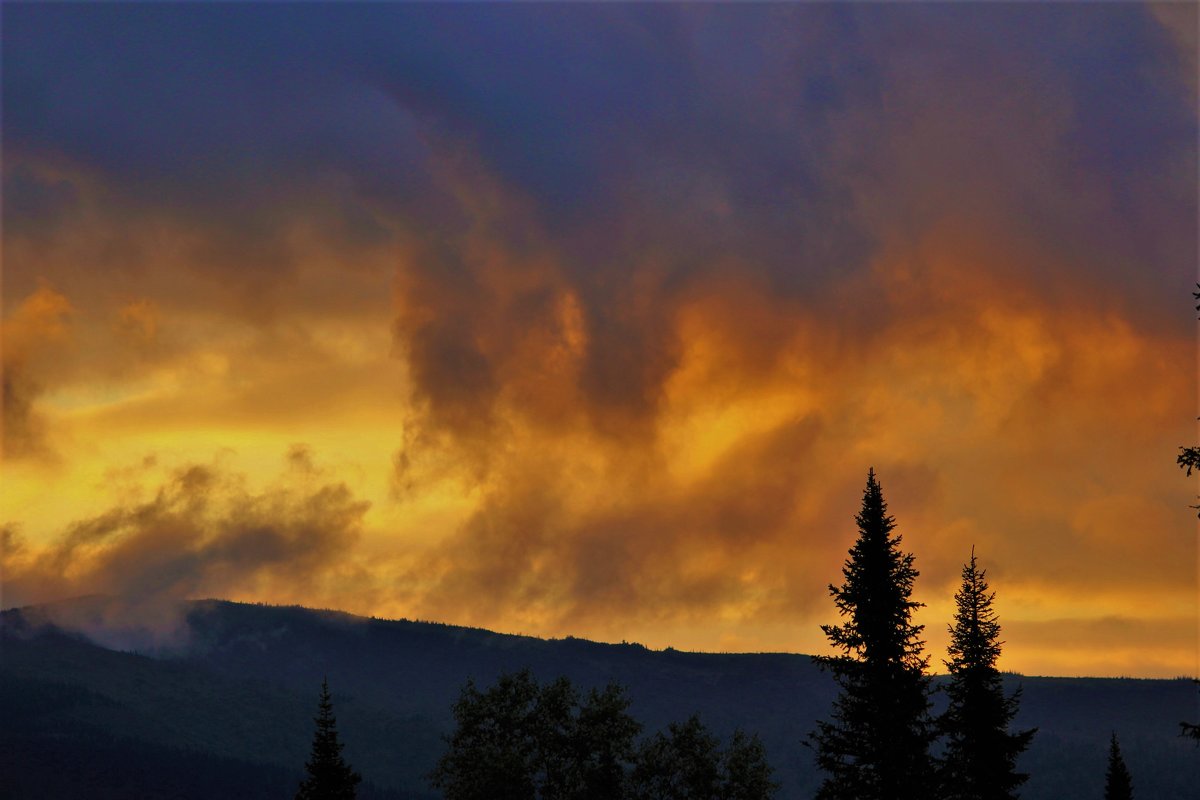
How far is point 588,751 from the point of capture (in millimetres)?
91438

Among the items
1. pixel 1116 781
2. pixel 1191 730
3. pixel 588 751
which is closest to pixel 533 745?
pixel 588 751

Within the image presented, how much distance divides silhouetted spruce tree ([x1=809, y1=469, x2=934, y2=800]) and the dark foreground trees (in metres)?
41.5

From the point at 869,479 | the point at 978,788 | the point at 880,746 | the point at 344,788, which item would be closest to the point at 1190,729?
the point at 880,746

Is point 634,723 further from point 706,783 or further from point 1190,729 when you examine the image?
point 1190,729

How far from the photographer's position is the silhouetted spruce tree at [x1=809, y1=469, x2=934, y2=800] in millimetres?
49562

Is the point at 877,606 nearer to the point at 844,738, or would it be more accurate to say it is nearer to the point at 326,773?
the point at 844,738

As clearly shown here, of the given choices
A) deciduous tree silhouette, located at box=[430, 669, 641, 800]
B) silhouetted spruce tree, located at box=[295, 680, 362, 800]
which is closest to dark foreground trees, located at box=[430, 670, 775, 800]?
deciduous tree silhouette, located at box=[430, 669, 641, 800]

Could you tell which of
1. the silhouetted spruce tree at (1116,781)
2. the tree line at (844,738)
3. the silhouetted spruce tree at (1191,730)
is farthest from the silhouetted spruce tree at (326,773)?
the silhouetted spruce tree at (1191,730)

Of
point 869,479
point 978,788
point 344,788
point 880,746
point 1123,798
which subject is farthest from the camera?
point 1123,798

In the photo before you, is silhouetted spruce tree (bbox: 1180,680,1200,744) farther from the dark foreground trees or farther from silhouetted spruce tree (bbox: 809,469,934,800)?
the dark foreground trees

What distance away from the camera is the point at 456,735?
293 ft

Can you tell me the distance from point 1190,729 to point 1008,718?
83.8ft

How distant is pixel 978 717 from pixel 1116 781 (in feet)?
105

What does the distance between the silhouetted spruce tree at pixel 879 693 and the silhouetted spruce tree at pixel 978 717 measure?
20.4 feet
